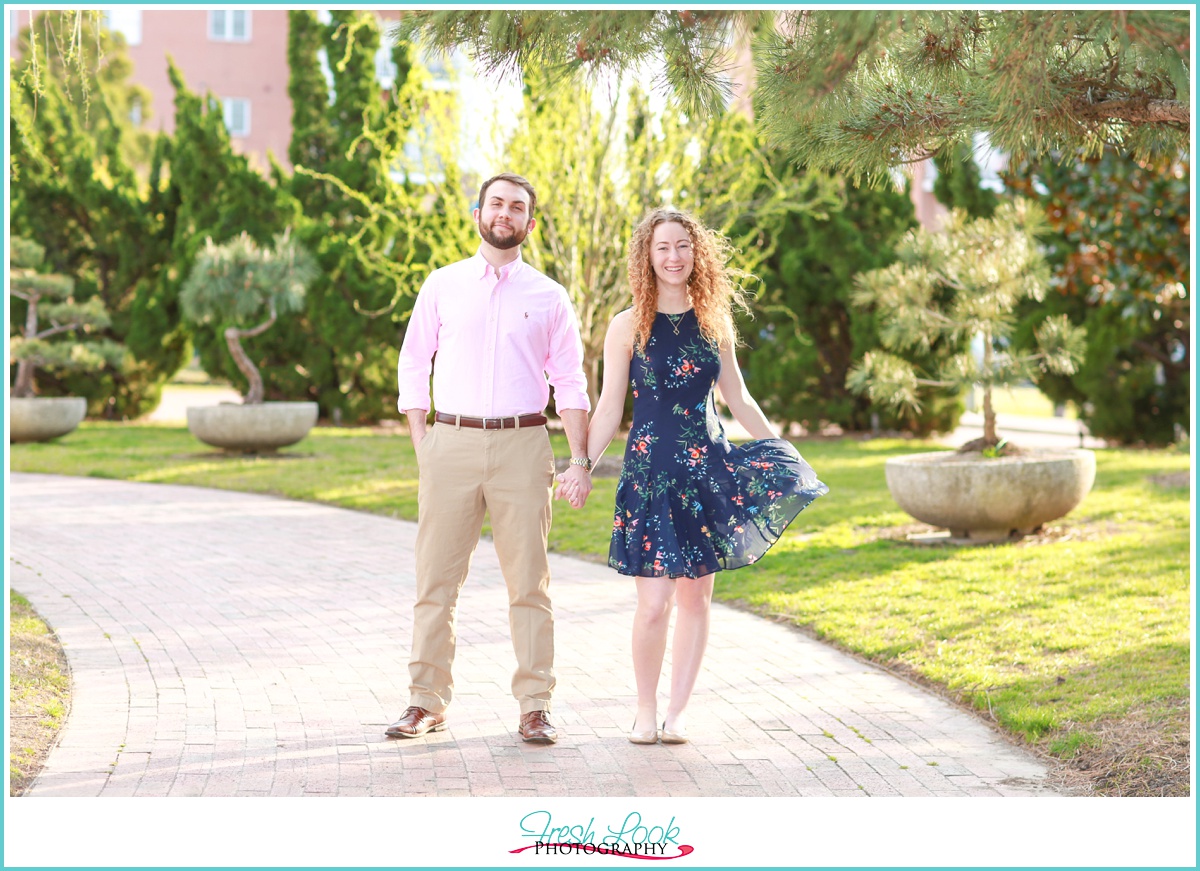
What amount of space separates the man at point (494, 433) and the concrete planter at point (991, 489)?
439 centimetres

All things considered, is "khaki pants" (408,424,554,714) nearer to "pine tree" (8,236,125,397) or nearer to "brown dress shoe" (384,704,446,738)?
"brown dress shoe" (384,704,446,738)

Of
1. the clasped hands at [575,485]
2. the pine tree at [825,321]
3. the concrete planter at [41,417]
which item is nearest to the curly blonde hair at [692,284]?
the clasped hands at [575,485]

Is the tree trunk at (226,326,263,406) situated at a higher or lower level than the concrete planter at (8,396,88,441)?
higher

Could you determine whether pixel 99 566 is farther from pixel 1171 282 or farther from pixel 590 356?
pixel 1171 282

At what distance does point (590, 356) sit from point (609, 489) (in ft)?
4.81

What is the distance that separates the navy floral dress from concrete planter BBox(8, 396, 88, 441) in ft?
41.5

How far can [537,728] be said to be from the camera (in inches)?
174

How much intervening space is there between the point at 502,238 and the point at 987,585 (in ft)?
13.2

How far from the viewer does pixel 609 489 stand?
11.0m

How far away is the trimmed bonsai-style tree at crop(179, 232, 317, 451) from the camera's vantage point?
44.2 feet

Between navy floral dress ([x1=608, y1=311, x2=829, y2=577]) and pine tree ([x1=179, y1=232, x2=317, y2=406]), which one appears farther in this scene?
pine tree ([x1=179, y1=232, x2=317, y2=406])

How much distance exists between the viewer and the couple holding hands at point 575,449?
4.38 m

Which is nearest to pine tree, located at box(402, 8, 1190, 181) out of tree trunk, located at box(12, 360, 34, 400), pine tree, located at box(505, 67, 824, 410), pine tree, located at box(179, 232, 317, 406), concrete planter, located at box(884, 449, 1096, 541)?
concrete planter, located at box(884, 449, 1096, 541)

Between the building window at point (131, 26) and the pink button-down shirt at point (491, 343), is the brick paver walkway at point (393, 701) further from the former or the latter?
the building window at point (131, 26)
